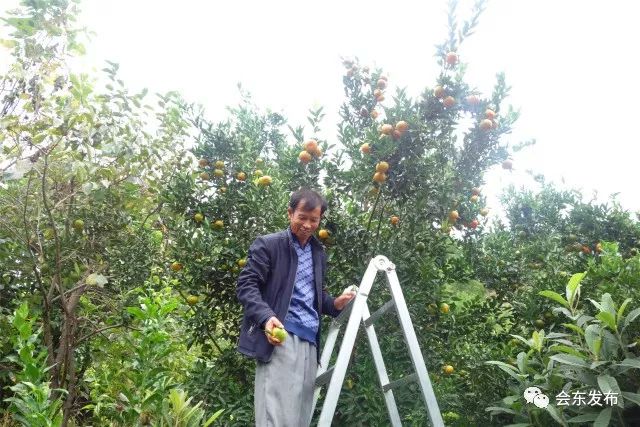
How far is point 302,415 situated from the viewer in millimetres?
2334

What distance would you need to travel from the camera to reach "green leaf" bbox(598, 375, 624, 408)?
1.92 m

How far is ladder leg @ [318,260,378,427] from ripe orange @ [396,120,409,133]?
1.03 meters

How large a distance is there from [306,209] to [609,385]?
4.49ft

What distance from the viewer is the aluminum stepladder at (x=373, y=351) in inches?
77.2

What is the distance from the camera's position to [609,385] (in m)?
1.95

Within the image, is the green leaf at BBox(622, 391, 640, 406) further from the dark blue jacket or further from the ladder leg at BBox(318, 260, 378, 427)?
the dark blue jacket

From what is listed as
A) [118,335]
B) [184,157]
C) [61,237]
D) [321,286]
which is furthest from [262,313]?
[184,157]

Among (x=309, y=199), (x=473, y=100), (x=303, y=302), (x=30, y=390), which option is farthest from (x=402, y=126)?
(x=30, y=390)

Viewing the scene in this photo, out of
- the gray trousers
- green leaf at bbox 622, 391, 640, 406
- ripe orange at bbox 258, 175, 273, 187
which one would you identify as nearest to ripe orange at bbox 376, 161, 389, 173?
ripe orange at bbox 258, 175, 273, 187

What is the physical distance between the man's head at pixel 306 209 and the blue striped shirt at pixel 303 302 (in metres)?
0.12

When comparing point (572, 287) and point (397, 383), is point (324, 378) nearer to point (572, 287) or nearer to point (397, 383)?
point (397, 383)

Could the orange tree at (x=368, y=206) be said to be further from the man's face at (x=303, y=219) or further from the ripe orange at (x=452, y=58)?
the man's face at (x=303, y=219)

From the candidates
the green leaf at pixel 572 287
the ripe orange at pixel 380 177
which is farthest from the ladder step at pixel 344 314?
the green leaf at pixel 572 287

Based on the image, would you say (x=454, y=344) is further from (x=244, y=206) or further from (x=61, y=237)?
(x=61, y=237)
